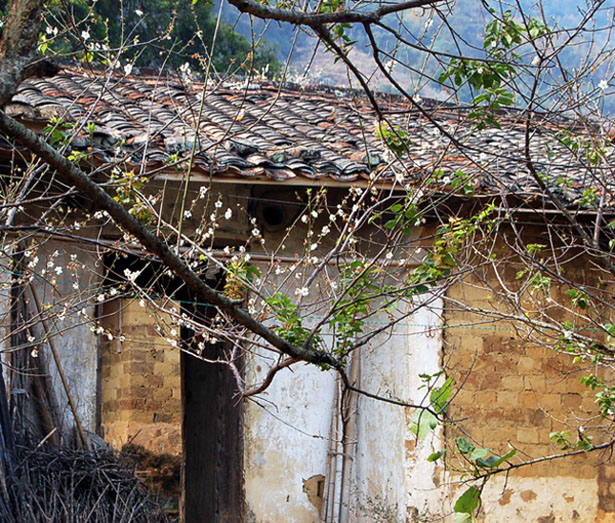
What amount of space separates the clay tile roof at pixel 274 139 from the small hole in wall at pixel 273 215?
57cm

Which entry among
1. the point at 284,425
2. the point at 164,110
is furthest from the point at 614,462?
the point at 164,110

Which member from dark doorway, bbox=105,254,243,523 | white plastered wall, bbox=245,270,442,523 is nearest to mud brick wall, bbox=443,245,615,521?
white plastered wall, bbox=245,270,442,523

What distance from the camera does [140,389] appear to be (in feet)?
40.8

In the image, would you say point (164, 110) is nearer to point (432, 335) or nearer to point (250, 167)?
point (250, 167)

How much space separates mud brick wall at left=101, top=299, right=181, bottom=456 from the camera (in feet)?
40.5

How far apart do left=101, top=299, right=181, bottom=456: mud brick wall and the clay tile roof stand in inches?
208

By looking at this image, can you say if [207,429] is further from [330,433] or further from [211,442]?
[330,433]

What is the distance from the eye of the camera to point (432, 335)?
20.1 ft

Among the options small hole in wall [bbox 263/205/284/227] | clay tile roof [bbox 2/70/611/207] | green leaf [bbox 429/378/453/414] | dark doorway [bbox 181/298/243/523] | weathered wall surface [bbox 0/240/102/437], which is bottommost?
dark doorway [bbox 181/298/243/523]

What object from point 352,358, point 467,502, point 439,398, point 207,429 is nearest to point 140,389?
point 207,429

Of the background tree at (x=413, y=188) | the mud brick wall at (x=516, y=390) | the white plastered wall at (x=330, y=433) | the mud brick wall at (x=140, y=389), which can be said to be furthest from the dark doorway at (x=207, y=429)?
the mud brick wall at (x=140, y=389)

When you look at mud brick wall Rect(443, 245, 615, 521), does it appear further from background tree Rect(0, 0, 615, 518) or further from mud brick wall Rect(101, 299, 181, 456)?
mud brick wall Rect(101, 299, 181, 456)

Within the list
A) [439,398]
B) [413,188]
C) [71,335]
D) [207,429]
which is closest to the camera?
[439,398]

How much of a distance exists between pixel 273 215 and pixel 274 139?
0.64m
